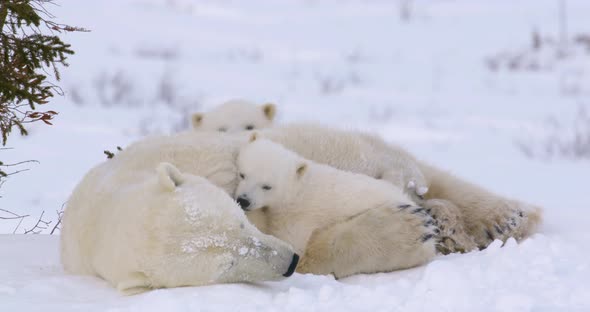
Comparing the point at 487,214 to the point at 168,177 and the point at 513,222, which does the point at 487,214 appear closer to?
the point at 513,222

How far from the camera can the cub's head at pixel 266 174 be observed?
4.03 m

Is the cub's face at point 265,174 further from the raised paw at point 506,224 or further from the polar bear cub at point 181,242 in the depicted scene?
the raised paw at point 506,224

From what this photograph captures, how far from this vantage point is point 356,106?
47.0ft

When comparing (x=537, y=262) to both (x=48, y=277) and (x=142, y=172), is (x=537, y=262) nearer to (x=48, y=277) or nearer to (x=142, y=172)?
(x=142, y=172)

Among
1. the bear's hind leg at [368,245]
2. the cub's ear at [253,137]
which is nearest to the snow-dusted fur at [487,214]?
the bear's hind leg at [368,245]

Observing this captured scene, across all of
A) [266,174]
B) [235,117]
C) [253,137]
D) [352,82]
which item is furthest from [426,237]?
[352,82]

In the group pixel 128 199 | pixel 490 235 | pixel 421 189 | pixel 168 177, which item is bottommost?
pixel 490 235

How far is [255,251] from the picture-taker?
330 centimetres

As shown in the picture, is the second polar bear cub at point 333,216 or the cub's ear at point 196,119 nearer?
the second polar bear cub at point 333,216

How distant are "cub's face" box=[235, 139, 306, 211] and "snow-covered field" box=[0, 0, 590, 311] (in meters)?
0.51

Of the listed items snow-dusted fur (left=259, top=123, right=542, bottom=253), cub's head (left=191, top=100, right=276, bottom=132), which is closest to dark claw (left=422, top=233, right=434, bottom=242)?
snow-dusted fur (left=259, top=123, right=542, bottom=253)

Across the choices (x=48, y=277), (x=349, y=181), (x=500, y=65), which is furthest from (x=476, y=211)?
(x=500, y=65)

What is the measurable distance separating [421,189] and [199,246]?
1.89m

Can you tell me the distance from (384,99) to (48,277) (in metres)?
11.6
